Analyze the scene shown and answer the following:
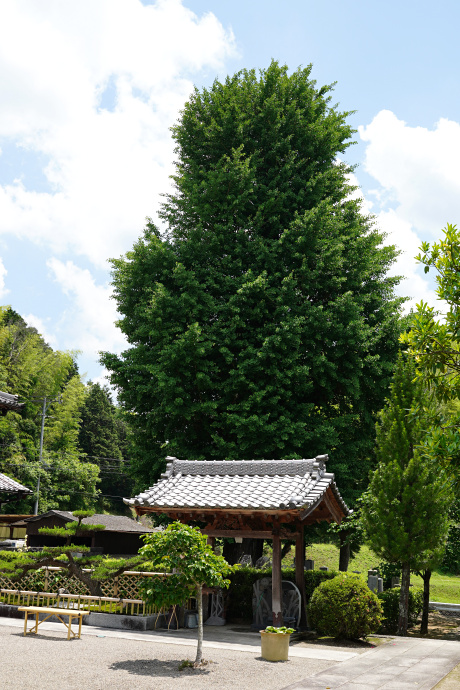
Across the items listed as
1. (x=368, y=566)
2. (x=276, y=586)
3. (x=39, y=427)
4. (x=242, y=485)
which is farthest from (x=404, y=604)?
(x=39, y=427)

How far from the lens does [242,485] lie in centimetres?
1606

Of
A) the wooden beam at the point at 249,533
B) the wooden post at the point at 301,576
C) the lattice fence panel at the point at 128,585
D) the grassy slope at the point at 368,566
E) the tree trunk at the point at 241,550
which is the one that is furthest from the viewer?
the grassy slope at the point at 368,566

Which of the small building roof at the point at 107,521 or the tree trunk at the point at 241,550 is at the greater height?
the tree trunk at the point at 241,550

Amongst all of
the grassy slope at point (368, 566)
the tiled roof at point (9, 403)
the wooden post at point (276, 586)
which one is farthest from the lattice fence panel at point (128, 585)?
the grassy slope at point (368, 566)

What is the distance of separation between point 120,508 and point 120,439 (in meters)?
9.95

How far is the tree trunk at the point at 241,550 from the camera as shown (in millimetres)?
21062

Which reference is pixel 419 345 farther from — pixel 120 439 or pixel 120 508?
pixel 120 439

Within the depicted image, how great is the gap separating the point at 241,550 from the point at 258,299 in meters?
9.24

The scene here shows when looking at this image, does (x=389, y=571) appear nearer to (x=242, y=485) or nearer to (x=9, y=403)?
(x=242, y=485)

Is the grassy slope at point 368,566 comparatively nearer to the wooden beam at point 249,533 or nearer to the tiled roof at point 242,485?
the tiled roof at point 242,485

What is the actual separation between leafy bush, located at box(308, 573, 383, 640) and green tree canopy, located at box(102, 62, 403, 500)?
17.5ft

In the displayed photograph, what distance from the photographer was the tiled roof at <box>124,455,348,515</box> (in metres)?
14.6

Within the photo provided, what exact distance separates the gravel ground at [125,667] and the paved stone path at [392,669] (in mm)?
472

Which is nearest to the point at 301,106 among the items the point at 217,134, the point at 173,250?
the point at 217,134
